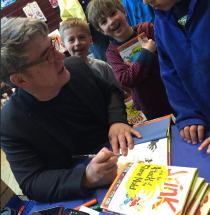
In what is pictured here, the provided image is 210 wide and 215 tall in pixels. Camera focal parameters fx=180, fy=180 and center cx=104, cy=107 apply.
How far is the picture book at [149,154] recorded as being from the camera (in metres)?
0.73

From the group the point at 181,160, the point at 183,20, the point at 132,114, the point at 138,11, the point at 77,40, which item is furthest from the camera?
the point at 138,11

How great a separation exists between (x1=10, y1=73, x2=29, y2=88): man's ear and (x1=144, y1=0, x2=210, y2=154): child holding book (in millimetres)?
693

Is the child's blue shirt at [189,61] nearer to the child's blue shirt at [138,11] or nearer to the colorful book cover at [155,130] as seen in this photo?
the colorful book cover at [155,130]

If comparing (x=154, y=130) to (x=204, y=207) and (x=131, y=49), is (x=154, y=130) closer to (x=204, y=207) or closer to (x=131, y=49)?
(x=204, y=207)

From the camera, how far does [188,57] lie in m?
0.82

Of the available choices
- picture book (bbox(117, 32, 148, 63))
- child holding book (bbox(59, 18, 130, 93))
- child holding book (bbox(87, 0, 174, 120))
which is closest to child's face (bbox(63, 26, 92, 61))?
child holding book (bbox(59, 18, 130, 93))

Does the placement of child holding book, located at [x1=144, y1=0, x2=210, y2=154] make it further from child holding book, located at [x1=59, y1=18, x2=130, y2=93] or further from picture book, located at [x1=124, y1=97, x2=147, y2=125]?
picture book, located at [x1=124, y1=97, x2=147, y2=125]

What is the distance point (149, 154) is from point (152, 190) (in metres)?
0.22

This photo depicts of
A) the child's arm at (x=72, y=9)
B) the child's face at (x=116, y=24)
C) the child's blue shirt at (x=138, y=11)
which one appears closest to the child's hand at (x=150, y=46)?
the child's face at (x=116, y=24)

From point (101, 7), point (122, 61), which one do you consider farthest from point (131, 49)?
point (101, 7)

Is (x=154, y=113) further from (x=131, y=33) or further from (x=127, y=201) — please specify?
(x=127, y=201)

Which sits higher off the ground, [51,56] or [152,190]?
[51,56]

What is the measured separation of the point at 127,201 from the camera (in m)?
A: 0.58

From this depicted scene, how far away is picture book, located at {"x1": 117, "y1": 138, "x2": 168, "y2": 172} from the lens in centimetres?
73
